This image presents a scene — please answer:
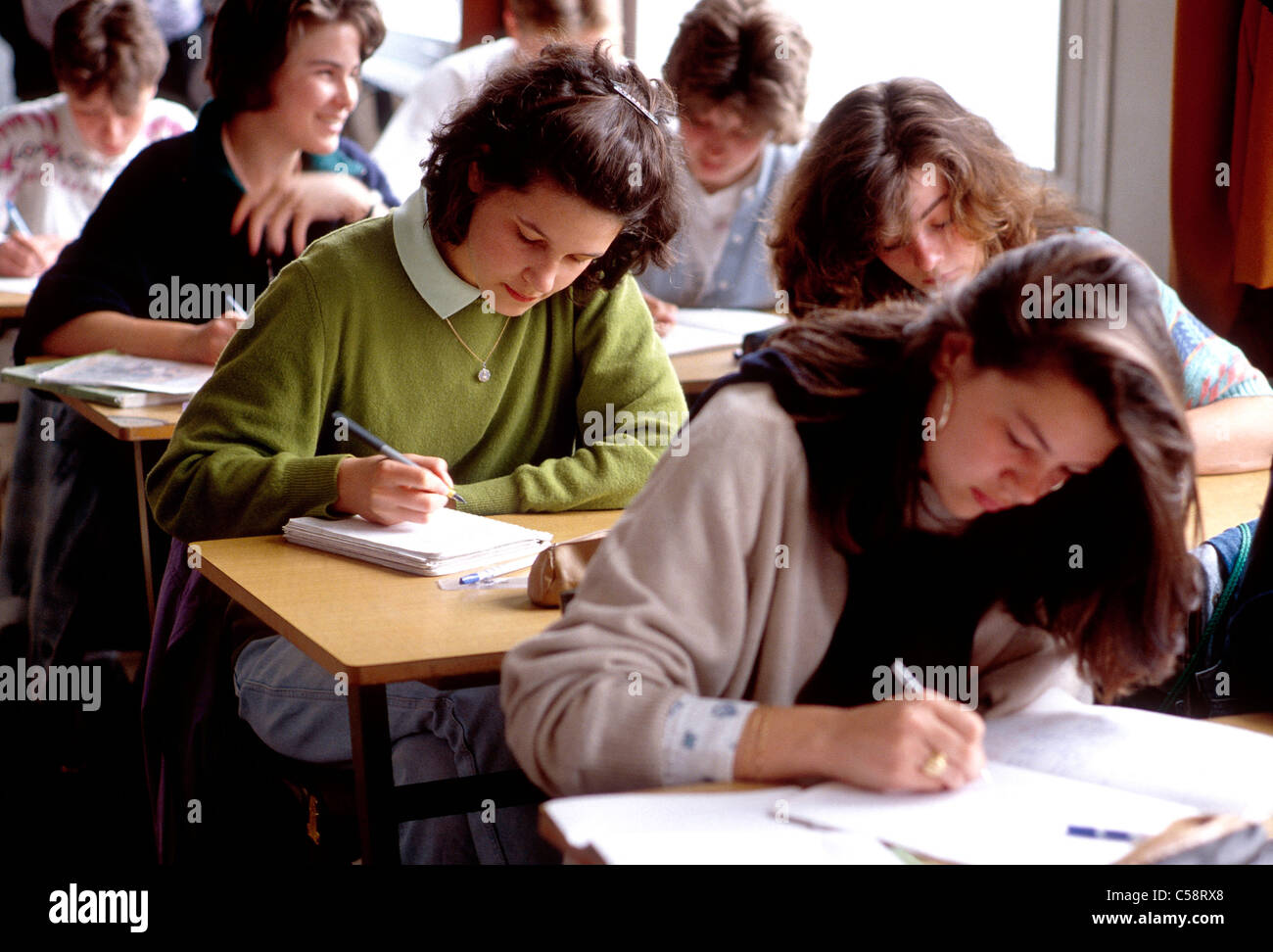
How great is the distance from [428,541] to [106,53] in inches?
121

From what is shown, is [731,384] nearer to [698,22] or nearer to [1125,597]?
[1125,597]

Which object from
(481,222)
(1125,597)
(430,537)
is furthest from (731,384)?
(481,222)

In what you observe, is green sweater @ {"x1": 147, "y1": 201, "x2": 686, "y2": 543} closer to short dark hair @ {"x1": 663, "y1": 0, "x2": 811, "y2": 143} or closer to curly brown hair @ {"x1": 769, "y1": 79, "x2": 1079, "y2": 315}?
curly brown hair @ {"x1": 769, "y1": 79, "x2": 1079, "y2": 315}

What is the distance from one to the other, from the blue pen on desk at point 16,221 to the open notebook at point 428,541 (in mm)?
2578

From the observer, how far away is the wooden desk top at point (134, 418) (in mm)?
2273

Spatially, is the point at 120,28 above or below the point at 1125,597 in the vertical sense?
above

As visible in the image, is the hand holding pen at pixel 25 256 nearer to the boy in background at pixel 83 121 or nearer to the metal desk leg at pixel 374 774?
the boy in background at pixel 83 121

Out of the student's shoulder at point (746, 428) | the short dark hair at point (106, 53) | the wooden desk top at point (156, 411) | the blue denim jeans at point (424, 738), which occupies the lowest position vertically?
the blue denim jeans at point (424, 738)

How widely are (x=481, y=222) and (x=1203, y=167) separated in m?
1.85

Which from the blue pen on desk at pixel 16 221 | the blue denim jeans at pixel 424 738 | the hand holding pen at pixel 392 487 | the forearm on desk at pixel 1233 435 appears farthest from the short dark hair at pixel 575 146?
the blue pen on desk at pixel 16 221

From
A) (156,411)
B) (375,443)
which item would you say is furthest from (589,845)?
(156,411)

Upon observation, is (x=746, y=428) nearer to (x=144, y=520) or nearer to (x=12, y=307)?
(x=144, y=520)

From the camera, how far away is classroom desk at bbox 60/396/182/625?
2.28 metres
